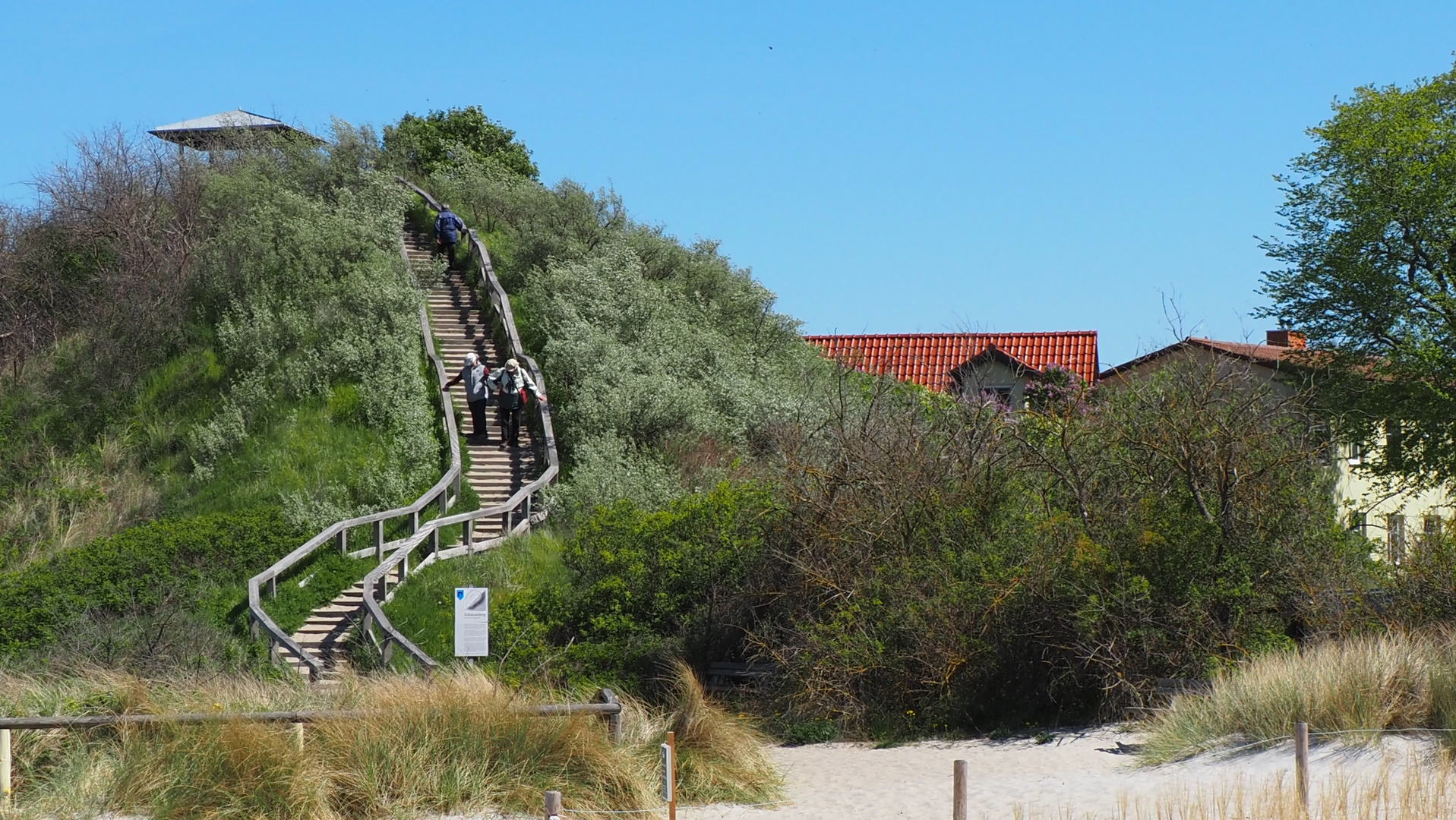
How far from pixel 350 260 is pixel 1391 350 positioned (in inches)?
927

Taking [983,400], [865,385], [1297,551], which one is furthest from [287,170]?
[1297,551]

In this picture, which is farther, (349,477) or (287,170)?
(287,170)

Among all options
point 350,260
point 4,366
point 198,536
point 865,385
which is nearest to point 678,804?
point 198,536

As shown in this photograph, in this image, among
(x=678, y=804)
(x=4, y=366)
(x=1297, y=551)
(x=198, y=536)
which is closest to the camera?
(x=678, y=804)

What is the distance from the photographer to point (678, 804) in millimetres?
12148

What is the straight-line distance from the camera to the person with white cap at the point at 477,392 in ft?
89.1

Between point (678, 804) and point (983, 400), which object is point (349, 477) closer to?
point (983, 400)

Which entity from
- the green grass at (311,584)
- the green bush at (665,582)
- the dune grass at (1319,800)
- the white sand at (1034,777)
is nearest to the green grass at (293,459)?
the green grass at (311,584)

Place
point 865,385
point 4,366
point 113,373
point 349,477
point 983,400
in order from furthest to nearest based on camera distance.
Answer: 1. point 4,366
2. point 113,373
3. point 865,385
4. point 349,477
5. point 983,400

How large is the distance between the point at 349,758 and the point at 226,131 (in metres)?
36.9

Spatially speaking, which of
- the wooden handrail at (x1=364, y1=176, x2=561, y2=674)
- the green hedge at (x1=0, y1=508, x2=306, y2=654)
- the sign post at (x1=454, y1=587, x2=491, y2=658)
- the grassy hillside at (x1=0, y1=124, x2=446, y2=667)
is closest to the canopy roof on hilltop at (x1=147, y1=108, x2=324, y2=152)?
the grassy hillside at (x1=0, y1=124, x2=446, y2=667)

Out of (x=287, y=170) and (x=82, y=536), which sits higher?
(x=287, y=170)

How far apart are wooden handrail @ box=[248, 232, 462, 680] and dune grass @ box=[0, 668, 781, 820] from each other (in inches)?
210

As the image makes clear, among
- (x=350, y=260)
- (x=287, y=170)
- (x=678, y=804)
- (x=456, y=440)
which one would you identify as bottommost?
(x=678, y=804)
